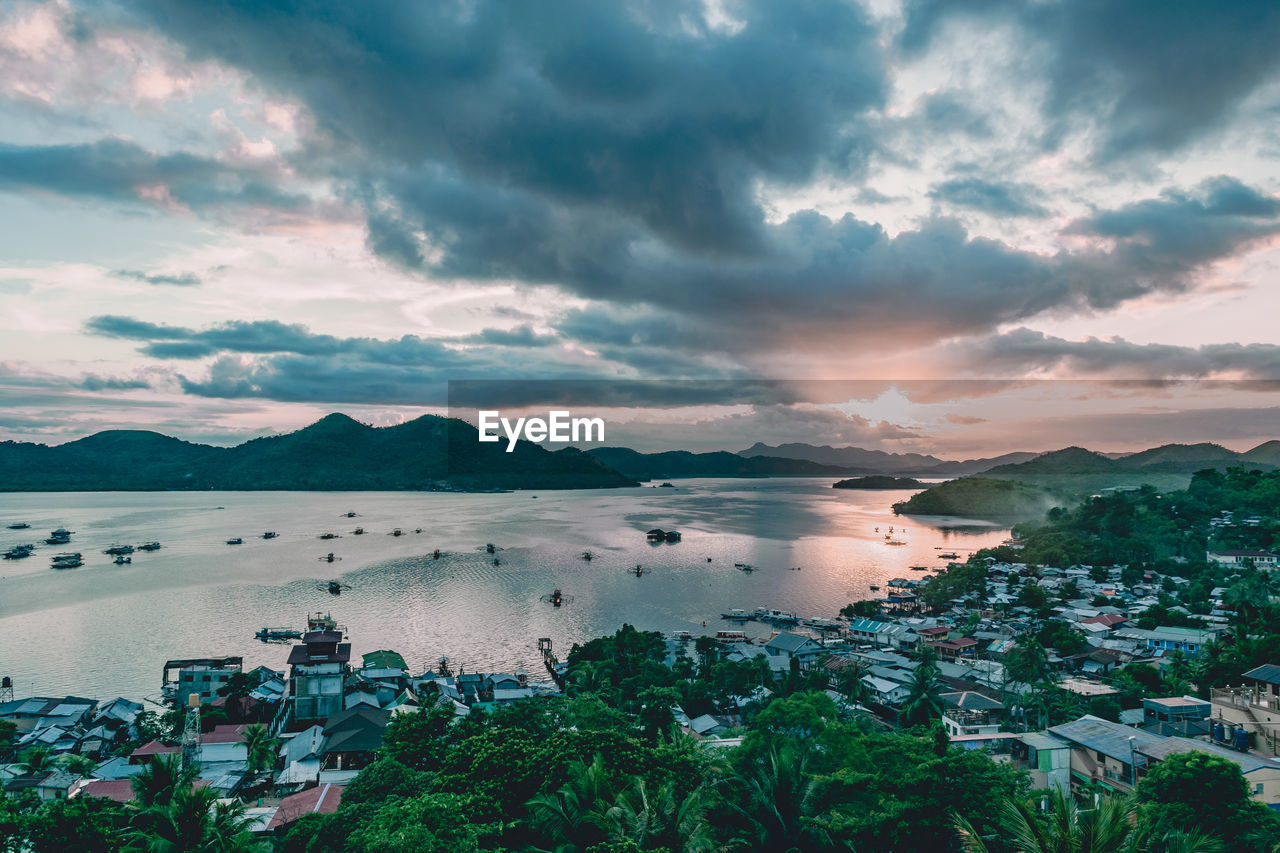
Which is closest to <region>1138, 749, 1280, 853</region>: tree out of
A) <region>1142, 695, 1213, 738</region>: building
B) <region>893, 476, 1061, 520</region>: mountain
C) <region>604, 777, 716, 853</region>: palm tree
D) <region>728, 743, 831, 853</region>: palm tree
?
<region>728, 743, 831, 853</region>: palm tree

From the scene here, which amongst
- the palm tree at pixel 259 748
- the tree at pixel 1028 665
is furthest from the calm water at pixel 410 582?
the tree at pixel 1028 665

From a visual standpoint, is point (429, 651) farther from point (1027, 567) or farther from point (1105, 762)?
point (1027, 567)

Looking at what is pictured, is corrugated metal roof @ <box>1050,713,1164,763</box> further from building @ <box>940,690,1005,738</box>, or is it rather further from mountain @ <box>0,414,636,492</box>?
mountain @ <box>0,414,636,492</box>

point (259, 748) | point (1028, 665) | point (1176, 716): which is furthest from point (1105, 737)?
point (259, 748)

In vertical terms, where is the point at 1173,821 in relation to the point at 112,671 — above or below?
above

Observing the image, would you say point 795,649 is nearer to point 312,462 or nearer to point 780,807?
point 780,807

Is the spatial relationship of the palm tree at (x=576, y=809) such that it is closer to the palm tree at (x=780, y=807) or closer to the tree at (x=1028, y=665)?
the palm tree at (x=780, y=807)

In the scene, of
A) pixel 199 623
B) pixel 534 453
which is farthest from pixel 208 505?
pixel 199 623
